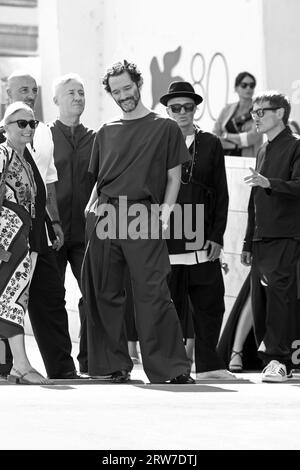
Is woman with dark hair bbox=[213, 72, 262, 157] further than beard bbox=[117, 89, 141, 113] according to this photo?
Yes

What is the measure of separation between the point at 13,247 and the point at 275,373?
1.78 m

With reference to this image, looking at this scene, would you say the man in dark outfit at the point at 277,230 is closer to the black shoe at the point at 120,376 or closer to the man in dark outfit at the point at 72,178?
the black shoe at the point at 120,376

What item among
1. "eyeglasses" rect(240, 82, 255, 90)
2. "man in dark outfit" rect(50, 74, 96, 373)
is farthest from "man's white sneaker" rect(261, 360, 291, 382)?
"eyeglasses" rect(240, 82, 255, 90)

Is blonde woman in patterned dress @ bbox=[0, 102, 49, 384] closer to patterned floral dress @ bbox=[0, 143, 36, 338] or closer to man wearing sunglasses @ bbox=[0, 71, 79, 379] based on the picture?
patterned floral dress @ bbox=[0, 143, 36, 338]

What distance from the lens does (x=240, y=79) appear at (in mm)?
12719

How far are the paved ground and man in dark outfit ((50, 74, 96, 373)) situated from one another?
3.69ft

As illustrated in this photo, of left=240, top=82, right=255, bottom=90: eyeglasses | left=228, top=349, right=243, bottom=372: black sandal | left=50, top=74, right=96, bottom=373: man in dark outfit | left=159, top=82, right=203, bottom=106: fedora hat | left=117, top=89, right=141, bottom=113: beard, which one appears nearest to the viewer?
left=117, top=89, right=141, bottom=113: beard

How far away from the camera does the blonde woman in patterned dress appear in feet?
28.1

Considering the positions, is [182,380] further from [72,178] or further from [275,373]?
[72,178]

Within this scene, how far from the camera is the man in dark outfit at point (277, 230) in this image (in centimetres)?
922

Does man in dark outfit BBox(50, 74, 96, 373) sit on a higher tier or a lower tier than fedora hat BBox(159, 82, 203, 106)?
lower

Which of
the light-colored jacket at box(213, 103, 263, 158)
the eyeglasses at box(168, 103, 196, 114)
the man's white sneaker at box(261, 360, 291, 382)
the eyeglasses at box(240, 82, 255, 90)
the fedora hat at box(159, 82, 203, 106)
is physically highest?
the eyeglasses at box(240, 82, 255, 90)
